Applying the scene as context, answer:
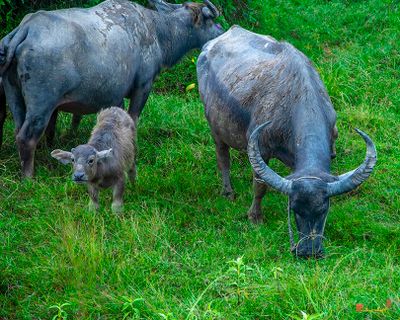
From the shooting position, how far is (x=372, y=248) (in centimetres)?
732

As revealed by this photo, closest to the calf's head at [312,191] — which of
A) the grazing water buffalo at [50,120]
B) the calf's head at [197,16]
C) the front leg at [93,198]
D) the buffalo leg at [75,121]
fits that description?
the front leg at [93,198]

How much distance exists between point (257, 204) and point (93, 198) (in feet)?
5.36

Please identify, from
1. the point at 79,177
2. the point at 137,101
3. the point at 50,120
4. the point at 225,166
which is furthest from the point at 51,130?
the point at 79,177

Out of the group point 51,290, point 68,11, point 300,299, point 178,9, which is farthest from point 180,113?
point 300,299

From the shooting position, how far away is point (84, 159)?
764 centimetres

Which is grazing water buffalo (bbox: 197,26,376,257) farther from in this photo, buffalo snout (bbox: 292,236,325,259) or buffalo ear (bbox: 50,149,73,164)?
buffalo ear (bbox: 50,149,73,164)

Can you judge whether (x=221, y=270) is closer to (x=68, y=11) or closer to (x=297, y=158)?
(x=297, y=158)

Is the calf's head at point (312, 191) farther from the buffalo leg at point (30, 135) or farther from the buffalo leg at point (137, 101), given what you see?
the buffalo leg at point (137, 101)

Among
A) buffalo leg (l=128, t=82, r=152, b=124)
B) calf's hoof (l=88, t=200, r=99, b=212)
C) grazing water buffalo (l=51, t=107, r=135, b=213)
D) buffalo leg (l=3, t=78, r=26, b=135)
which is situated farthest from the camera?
buffalo leg (l=128, t=82, r=152, b=124)

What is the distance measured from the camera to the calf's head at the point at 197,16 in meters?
10.7

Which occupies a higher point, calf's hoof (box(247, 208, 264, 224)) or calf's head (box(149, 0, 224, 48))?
calf's head (box(149, 0, 224, 48))

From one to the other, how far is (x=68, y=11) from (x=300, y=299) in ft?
15.9

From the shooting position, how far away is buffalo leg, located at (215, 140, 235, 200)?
8914mm

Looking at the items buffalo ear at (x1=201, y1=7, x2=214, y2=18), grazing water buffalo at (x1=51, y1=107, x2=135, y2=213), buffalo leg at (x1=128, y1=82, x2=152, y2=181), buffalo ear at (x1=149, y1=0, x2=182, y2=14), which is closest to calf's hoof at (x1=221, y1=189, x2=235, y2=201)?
grazing water buffalo at (x1=51, y1=107, x2=135, y2=213)
